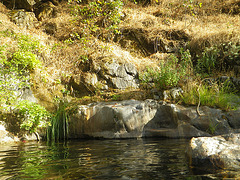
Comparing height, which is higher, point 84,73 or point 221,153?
point 84,73

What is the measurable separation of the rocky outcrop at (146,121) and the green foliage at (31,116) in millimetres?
927

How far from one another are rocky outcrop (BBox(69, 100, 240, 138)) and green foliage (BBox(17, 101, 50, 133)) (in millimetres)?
927

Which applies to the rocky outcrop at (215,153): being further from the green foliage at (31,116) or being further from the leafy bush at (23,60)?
the leafy bush at (23,60)

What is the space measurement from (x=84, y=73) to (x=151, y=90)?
10.4 ft

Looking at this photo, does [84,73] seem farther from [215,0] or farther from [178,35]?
[215,0]

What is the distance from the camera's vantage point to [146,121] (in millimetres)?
5664

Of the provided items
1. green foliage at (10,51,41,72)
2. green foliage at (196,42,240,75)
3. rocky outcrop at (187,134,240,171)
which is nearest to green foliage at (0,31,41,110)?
green foliage at (10,51,41,72)

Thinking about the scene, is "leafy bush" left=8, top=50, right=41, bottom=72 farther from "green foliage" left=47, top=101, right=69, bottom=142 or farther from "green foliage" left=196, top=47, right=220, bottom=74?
"green foliage" left=196, top=47, right=220, bottom=74

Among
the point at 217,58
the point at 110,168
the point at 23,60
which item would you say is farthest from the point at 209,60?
the point at 23,60

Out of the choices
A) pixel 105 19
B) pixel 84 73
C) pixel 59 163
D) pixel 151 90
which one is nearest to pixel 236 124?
pixel 151 90

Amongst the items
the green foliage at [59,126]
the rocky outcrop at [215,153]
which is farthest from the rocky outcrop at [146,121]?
the rocky outcrop at [215,153]

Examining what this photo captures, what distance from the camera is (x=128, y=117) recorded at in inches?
221

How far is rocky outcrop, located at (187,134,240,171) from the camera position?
222 centimetres

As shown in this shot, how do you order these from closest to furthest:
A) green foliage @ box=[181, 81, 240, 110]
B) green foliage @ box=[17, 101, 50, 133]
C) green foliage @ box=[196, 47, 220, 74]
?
green foliage @ box=[181, 81, 240, 110]
green foliage @ box=[17, 101, 50, 133]
green foliage @ box=[196, 47, 220, 74]
